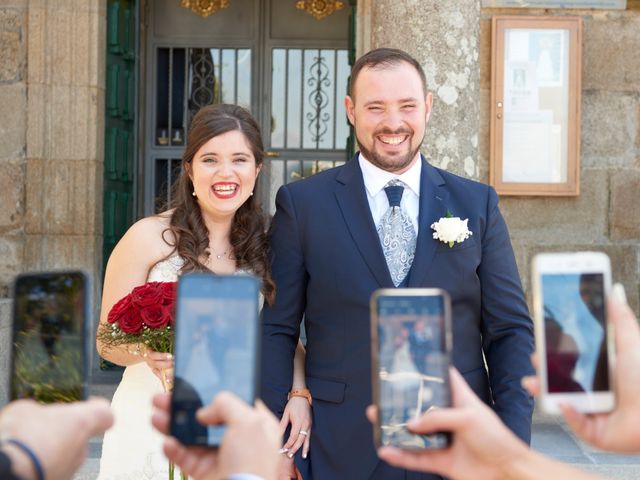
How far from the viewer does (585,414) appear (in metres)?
1.68

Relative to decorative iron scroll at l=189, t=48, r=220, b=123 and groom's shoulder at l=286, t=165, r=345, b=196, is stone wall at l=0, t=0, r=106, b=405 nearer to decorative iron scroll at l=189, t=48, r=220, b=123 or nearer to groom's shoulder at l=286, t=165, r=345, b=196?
decorative iron scroll at l=189, t=48, r=220, b=123

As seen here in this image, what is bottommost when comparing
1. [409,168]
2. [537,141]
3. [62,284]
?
[62,284]

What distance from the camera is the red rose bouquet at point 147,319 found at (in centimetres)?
320

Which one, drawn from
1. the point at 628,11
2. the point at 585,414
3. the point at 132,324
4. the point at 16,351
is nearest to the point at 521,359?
the point at 132,324

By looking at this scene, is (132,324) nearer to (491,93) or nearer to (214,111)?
(214,111)

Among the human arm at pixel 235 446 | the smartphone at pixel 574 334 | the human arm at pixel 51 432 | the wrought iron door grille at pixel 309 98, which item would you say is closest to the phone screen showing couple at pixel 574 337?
the smartphone at pixel 574 334

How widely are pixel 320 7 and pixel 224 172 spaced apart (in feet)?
19.3

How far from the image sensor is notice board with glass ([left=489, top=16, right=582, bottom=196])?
7.47 m

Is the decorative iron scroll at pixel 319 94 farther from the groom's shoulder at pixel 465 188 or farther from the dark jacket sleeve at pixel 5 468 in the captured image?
the dark jacket sleeve at pixel 5 468

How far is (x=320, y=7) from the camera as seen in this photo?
9461 millimetres

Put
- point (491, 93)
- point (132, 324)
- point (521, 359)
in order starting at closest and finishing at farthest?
1. point (132, 324)
2. point (521, 359)
3. point (491, 93)

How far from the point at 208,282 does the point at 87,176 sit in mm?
6257

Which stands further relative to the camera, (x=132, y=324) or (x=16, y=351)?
(x=132, y=324)

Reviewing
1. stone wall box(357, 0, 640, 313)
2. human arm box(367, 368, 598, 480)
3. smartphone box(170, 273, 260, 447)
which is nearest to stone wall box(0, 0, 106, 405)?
stone wall box(357, 0, 640, 313)
